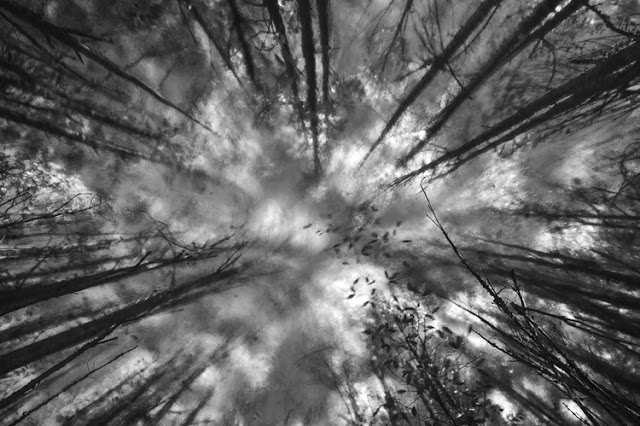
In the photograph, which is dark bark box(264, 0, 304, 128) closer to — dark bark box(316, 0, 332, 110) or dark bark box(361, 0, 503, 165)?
dark bark box(316, 0, 332, 110)

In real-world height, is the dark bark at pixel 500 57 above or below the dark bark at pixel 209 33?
above

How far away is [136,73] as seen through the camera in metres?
7.85

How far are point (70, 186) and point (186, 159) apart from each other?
2989mm

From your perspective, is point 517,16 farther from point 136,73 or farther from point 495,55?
point 136,73

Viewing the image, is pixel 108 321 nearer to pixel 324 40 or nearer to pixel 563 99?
pixel 324 40

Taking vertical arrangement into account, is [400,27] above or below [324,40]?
above

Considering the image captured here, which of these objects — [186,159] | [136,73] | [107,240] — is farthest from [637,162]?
[107,240]

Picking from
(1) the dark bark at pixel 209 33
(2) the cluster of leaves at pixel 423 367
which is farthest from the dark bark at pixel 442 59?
(2) the cluster of leaves at pixel 423 367

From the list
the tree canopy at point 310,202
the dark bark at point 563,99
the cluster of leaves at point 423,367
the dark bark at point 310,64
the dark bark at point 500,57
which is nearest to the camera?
the dark bark at point 563,99

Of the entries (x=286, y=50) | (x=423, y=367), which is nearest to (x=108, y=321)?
(x=286, y=50)

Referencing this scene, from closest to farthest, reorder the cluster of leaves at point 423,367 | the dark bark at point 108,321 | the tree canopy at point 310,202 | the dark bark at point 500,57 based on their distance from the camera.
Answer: the dark bark at point 500,57 → the tree canopy at point 310,202 → the dark bark at point 108,321 → the cluster of leaves at point 423,367

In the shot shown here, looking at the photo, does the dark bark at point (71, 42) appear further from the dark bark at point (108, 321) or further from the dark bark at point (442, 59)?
the dark bark at point (442, 59)

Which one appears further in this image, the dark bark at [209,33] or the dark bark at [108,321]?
the dark bark at [108,321]

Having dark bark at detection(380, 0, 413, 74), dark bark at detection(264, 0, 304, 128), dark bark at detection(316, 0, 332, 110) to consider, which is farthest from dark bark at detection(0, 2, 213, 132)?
dark bark at detection(380, 0, 413, 74)
